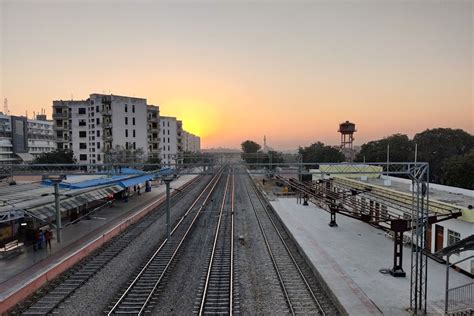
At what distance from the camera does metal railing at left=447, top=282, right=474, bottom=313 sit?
34.9ft

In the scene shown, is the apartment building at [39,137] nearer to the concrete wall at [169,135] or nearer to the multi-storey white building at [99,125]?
the multi-storey white building at [99,125]

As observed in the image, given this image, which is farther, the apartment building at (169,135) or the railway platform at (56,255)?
the apartment building at (169,135)

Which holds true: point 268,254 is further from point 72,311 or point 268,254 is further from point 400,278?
point 72,311

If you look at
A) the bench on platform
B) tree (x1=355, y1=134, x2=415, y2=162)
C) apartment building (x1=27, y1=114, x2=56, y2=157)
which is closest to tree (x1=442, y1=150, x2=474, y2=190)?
tree (x1=355, y1=134, x2=415, y2=162)

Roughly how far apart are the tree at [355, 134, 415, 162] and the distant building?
8012 centimetres

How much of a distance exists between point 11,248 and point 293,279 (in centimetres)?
1417

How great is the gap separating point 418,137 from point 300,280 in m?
52.7

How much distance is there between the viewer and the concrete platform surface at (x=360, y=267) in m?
11.1

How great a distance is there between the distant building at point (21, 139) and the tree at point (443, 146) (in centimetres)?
8832

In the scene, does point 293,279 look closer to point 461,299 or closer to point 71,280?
point 461,299

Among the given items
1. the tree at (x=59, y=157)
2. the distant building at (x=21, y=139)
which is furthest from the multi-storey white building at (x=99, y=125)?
the distant building at (x=21, y=139)

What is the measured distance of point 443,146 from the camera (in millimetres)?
53250

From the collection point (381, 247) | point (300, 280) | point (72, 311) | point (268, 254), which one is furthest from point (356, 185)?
point (72, 311)

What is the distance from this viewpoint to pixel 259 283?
13078 millimetres
